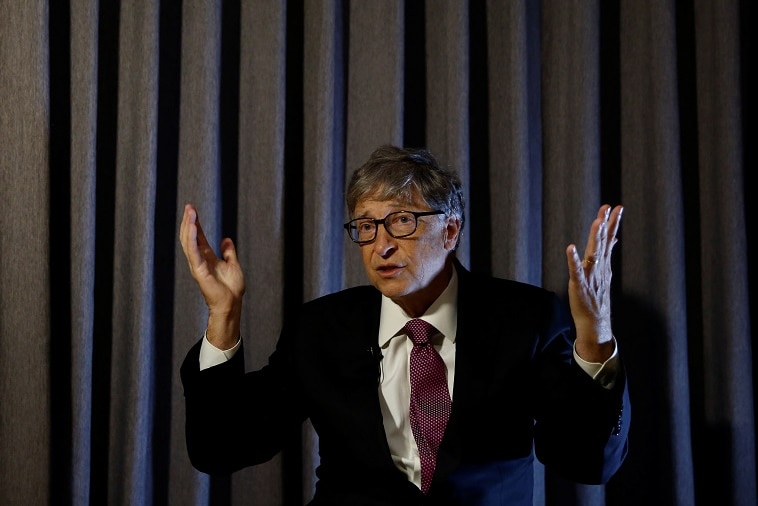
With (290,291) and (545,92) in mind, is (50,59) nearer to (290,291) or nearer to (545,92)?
(290,291)

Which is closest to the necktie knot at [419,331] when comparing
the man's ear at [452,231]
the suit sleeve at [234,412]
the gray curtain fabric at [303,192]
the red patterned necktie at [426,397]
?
the red patterned necktie at [426,397]

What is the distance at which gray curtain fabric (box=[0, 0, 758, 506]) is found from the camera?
186 cm

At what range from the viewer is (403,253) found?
149 centimetres

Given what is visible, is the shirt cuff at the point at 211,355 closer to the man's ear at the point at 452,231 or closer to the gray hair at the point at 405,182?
the gray hair at the point at 405,182

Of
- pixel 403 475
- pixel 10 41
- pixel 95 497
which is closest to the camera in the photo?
pixel 403 475

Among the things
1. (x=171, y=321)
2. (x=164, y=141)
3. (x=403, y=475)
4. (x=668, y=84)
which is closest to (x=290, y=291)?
(x=171, y=321)

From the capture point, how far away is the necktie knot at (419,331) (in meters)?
1.53

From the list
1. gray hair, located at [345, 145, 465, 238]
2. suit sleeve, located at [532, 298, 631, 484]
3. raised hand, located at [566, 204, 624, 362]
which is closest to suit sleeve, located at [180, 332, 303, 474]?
gray hair, located at [345, 145, 465, 238]

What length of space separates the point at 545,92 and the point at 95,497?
1.64m

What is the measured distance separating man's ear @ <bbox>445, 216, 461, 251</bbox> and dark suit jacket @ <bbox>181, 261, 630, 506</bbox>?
88 mm

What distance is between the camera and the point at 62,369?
196 centimetres

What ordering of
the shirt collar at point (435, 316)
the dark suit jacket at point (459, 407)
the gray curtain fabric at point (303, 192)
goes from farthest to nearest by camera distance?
the gray curtain fabric at point (303, 192)
the shirt collar at point (435, 316)
the dark suit jacket at point (459, 407)

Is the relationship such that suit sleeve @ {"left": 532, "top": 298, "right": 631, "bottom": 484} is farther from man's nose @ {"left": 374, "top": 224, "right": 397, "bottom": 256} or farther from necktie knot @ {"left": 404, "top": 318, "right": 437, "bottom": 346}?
man's nose @ {"left": 374, "top": 224, "right": 397, "bottom": 256}

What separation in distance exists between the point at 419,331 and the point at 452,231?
0.23 metres
